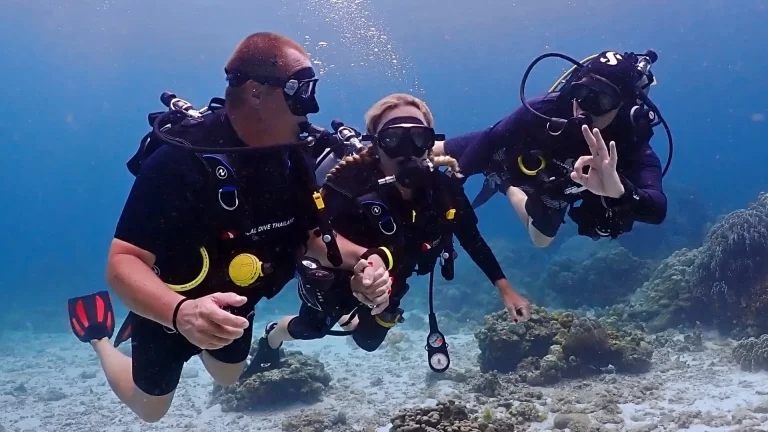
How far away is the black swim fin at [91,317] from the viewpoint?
6625 mm

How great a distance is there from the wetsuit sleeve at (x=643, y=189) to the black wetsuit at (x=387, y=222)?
4.89ft

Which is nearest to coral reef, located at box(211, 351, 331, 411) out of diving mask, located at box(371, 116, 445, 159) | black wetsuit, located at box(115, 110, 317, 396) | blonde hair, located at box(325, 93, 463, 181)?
black wetsuit, located at box(115, 110, 317, 396)

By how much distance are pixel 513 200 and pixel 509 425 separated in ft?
9.60

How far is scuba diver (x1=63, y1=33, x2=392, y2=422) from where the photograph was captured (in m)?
3.02

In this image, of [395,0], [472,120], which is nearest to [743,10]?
[472,120]

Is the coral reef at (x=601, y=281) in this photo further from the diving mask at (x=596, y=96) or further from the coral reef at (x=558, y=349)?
the diving mask at (x=596, y=96)

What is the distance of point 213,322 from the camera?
2.26m

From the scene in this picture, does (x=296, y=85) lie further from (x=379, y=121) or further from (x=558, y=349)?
(x=558, y=349)

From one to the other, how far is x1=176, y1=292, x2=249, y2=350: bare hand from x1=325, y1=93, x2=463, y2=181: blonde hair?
2.48 m

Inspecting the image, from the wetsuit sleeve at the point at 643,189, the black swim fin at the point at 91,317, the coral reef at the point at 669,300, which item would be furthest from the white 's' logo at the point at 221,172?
the coral reef at the point at 669,300

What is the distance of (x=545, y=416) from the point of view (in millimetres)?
6727

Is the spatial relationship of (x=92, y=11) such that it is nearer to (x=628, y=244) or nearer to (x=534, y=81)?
(x=628, y=244)

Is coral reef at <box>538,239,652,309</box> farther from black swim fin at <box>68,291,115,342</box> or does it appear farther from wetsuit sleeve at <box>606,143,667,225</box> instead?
Answer: black swim fin at <box>68,291,115,342</box>

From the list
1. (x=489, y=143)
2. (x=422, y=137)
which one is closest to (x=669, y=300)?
(x=489, y=143)
